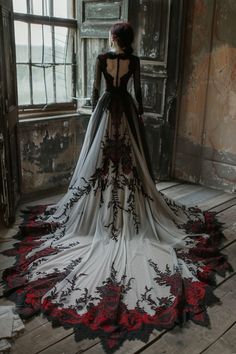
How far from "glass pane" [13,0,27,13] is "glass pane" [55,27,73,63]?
1.19 feet

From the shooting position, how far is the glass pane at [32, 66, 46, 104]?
11.6ft

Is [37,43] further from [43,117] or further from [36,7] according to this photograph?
[43,117]

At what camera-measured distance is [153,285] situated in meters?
2.14

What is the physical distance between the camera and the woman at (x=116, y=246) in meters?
1.95

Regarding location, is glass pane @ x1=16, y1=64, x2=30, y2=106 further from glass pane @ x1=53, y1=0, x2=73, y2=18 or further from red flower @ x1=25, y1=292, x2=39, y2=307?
red flower @ x1=25, y1=292, x2=39, y2=307

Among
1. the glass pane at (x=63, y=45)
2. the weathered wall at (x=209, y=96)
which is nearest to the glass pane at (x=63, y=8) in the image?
the glass pane at (x=63, y=45)

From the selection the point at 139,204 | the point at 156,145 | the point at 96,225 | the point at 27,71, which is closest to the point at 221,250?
the point at 139,204

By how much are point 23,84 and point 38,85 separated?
0.16 meters

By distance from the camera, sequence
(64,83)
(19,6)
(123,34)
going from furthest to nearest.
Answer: (64,83)
(19,6)
(123,34)

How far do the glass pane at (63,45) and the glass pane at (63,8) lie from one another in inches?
5.2

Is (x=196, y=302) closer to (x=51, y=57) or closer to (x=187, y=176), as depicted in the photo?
(x=187, y=176)

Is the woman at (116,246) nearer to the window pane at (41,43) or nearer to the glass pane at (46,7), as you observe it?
the window pane at (41,43)

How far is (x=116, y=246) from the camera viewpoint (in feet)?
8.04

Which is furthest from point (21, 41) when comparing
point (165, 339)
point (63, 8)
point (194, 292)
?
point (165, 339)
